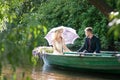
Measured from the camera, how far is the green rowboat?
9867mm

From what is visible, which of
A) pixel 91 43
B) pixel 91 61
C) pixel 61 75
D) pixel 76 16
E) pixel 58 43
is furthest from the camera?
pixel 76 16

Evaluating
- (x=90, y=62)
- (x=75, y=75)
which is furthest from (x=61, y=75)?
(x=90, y=62)

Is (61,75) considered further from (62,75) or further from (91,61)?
(91,61)

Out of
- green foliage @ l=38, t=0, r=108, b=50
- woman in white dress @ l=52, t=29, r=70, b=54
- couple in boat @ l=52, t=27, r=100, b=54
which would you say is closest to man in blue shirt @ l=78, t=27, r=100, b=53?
couple in boat @ l=52, t=27, r=100, b=54

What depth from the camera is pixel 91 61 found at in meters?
10.3

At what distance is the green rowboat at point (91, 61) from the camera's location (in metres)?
9.87

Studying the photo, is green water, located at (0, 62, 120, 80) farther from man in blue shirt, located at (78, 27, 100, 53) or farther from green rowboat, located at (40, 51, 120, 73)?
man in blue shirt, located at (78, 27, 100, 53)

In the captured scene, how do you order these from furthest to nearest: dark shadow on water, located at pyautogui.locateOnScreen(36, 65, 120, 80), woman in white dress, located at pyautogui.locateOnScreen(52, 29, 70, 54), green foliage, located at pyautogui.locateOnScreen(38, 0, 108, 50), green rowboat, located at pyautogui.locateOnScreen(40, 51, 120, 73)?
green foliage, located at pyautogui.locateOnScreen(38, 0, 108, 50)
woman in white dress, located at pyautogui.locateOnScreen(52, 29, 70, 54)
dark shadow on water, located at pyautogui.locateOnScreen(36, 65, 120, 80)
green rowboat, located at pyautogui.locateOnScreen(40, 51, 120, 73)

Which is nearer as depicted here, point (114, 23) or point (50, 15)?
point (114, 23)

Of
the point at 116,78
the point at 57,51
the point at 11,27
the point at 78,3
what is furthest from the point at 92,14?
the point at 11,27

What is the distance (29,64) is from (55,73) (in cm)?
920

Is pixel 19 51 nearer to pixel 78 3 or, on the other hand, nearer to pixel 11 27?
pixel 11 27

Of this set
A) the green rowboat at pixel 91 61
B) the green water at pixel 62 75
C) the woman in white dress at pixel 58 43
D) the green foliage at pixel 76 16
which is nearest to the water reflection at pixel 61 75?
the green water at pixel 62 75

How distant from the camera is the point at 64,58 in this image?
36.1 ft
